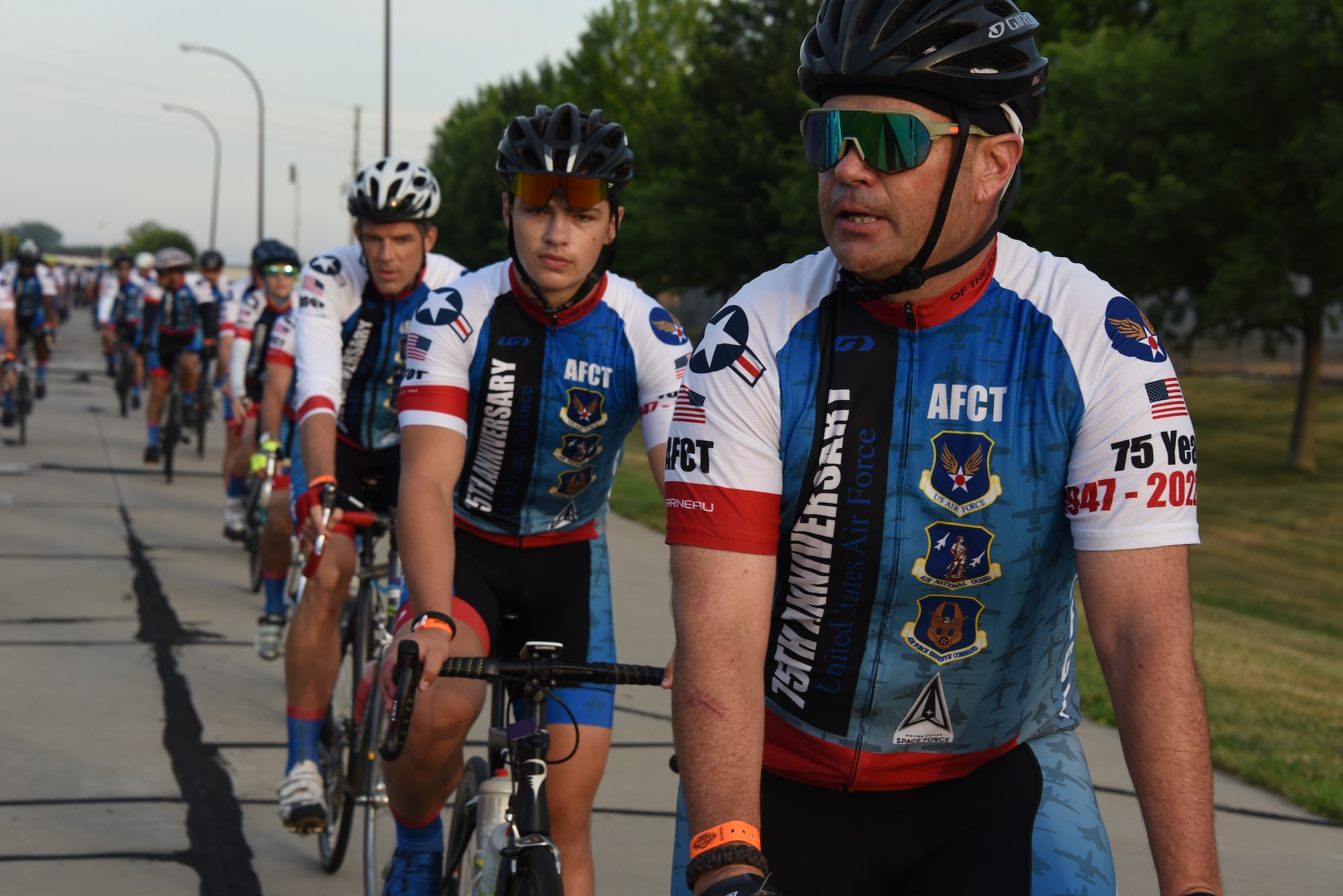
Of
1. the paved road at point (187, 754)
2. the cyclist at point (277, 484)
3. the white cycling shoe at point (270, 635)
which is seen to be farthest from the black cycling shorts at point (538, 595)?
the white cycling shoe at point (270, 635)

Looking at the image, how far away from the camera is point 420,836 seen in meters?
3.83

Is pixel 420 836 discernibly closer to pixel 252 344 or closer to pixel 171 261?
pixel 252 344

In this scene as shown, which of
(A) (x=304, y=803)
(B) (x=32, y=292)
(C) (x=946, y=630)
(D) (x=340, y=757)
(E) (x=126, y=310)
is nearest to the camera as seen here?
(C) (x=946, y=630)

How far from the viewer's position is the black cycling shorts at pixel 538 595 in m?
4.16

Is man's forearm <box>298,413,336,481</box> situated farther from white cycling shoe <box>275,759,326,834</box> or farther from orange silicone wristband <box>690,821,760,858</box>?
orange silicone wristband <box>690,821,760,858</box>

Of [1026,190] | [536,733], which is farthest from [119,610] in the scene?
[1026,190]

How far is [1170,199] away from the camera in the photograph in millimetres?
26000

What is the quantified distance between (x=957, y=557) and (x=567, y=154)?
205 cm

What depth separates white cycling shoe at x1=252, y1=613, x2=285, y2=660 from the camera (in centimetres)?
771

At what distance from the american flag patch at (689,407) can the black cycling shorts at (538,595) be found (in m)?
1.89

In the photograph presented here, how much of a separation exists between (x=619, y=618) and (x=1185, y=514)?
7.55 meters

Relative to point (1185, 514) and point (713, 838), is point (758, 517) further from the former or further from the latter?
point (1185, 514)

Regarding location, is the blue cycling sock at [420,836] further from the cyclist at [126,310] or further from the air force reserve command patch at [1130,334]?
the cyclist at [126,310]

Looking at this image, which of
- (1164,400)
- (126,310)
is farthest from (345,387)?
(126,310)
